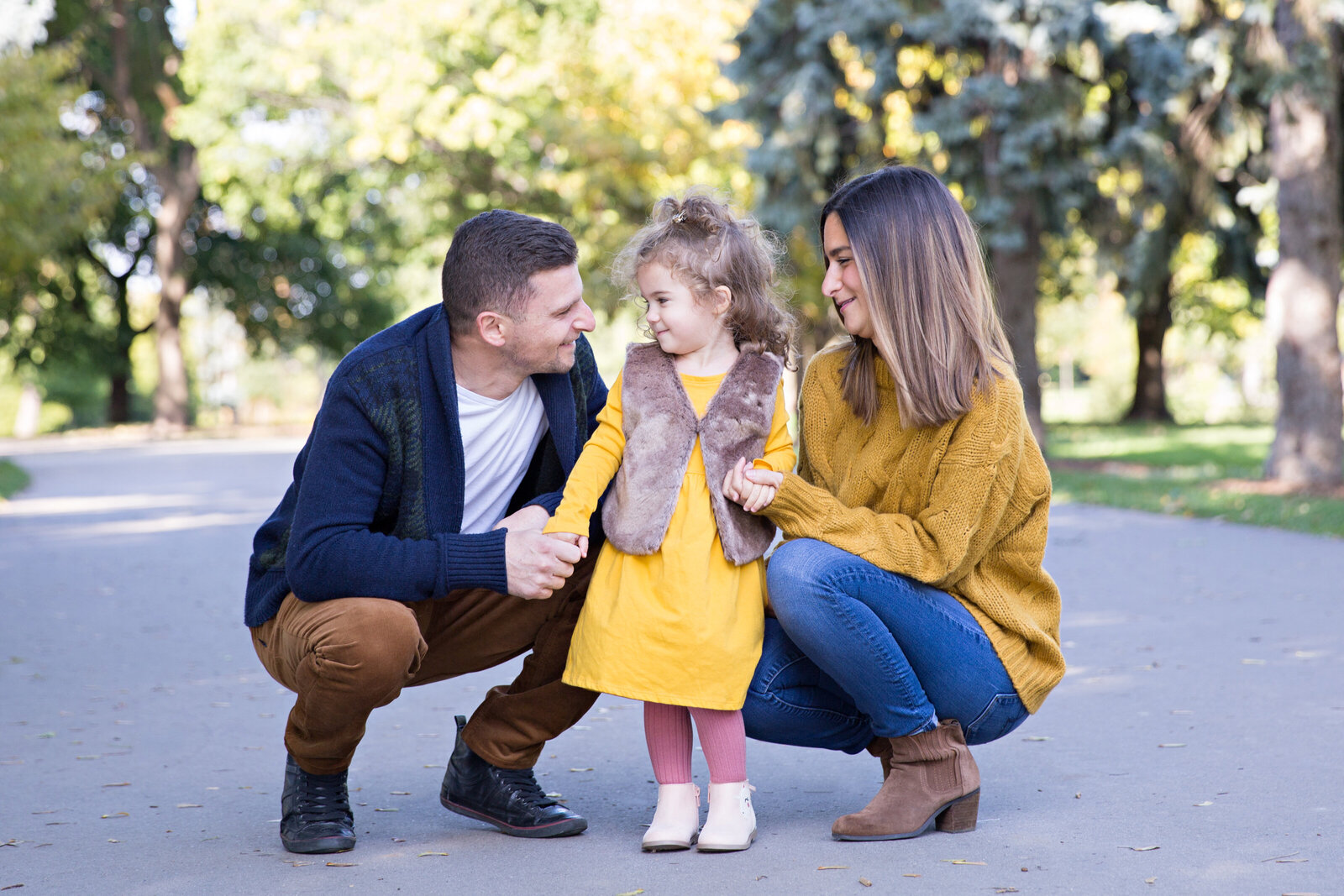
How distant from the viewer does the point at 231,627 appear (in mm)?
6805

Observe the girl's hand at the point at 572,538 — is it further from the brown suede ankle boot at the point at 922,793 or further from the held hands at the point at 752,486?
the brown suede ankle boot at the point at 922,793

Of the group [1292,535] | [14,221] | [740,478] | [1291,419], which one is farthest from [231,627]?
[14,221]

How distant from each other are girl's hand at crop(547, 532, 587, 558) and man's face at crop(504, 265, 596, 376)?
0.50 meters

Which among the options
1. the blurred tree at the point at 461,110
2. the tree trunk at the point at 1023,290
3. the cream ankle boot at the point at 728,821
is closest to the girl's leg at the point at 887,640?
the cream ankle boot at the point at 728,821

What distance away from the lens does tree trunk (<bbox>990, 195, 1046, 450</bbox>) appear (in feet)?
48.6

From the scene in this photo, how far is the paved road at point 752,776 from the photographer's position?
9.46 ft

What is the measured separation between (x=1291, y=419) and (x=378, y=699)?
424 inches

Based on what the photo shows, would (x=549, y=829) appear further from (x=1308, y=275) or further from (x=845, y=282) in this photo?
(x=1308, y=275)

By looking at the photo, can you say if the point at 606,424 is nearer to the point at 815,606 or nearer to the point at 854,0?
the point at 815,606

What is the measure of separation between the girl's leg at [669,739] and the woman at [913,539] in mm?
176

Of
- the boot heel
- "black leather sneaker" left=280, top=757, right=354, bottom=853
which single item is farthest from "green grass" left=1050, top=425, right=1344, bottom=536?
"black leather sneaker" left=280, top=757, right=354, bottom=853

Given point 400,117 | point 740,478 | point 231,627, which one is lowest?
point 231,627

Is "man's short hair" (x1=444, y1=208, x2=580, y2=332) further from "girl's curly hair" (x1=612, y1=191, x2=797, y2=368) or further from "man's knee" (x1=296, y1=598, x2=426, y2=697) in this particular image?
"man's knee" (x1=296, y1=598, x2=426, y2=697)

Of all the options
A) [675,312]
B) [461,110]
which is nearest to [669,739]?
[675,312]
